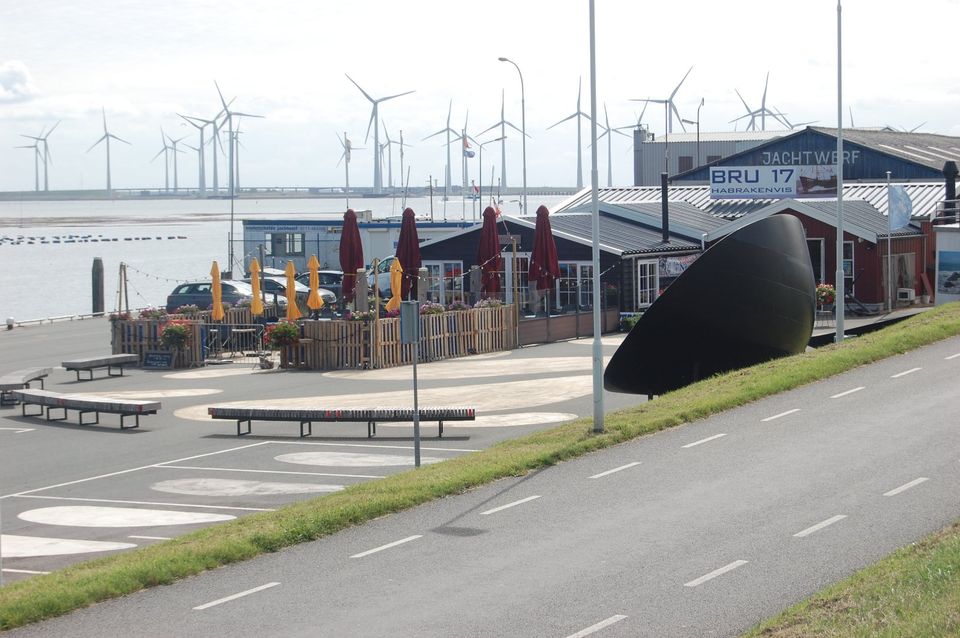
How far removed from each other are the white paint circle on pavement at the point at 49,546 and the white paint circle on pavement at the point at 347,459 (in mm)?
5045

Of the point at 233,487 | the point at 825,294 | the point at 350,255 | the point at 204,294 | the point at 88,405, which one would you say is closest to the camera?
the point at 233,487

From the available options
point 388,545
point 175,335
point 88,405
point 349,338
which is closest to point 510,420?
point 88,405

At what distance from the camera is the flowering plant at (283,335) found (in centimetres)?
3198

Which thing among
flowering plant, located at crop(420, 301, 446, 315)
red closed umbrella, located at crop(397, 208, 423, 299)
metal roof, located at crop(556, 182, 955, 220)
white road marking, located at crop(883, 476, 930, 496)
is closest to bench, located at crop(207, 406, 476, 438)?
white road marking, located at crop(883, 476, 930, 496)

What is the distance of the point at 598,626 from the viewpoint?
33.3 ft

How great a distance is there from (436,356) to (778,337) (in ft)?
39.2

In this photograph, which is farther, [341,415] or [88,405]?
[88,405]

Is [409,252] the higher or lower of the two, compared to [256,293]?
higher

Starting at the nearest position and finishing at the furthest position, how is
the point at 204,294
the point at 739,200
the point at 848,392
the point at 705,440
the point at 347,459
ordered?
1. the point at 705,440
2. the point at 347,459
3. the point at 848,392
4. the point at 204,294
5. the point at 739,200

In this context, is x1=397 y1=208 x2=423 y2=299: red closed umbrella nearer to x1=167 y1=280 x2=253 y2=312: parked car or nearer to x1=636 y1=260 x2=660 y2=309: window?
x1=167 y1=280 x2=253 y2=312: parked car

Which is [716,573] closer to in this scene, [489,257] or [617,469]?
[617,469]

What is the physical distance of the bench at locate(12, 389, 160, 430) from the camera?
76.8 ft

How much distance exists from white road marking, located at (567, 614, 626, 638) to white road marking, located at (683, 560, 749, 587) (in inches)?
42.5

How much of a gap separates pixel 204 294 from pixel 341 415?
24.9 metres
